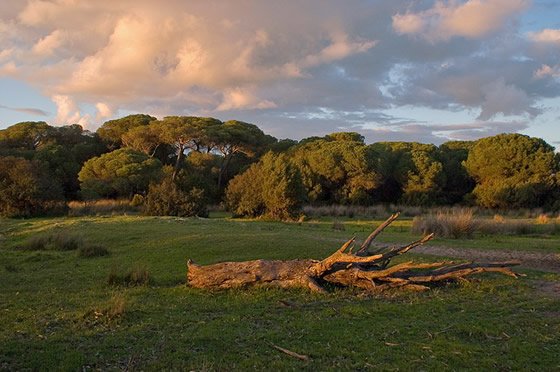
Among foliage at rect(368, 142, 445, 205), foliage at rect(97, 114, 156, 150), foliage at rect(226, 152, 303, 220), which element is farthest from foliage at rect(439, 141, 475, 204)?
foliage at rect(97, 114, 156, 150)

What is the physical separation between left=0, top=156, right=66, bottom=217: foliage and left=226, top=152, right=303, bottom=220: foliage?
11.7m

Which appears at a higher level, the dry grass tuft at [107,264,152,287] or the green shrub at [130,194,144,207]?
the green shrub at [130,194,144,207]

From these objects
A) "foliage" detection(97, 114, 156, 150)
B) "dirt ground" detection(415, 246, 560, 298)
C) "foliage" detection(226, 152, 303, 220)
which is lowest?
"dirt ground" detection(415, 246, 560, 298)

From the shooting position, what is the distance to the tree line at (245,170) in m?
33.7

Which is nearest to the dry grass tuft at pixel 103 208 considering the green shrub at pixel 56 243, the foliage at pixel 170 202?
the foliage at pixel 170 202

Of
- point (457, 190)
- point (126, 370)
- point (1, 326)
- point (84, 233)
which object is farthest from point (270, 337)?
point (457, 190)

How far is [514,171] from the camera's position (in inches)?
1694

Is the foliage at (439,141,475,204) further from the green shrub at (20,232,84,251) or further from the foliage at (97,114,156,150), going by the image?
the green shrub at (20,232,84,251)

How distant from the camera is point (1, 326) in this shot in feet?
26.6

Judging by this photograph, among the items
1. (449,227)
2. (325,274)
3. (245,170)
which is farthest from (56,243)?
(245,170)

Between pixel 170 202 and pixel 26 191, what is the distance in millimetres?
9311

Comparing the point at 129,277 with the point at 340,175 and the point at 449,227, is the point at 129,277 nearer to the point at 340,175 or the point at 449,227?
the point at 449,227

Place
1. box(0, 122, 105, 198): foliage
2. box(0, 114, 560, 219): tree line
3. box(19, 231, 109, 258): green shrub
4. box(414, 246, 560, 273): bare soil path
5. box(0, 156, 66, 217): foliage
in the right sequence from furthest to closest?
box(0, 122, 105, 198): foliage < box(0, 114, 560, 219): tree line < box(0, 156, 66, 217): foliage < box(19, 231, 109, 258): green shrub < box(414, 246, 560, 273): bare soil path

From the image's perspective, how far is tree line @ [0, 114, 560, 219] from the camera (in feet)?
110
